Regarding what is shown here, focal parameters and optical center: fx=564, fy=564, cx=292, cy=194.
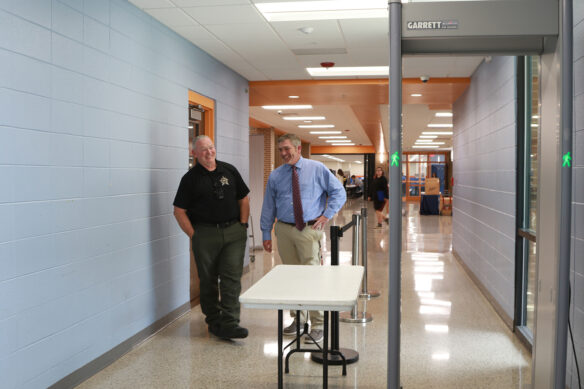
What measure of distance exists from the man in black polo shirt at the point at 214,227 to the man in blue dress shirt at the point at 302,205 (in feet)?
0.93

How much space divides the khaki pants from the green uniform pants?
1.10ft

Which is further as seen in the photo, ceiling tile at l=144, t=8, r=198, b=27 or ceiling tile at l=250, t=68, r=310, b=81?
ceiling tile at l=250, t=68, r=310, b=81

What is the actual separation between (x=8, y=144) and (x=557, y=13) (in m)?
2.60

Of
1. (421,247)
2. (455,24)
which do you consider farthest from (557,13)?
(421,247)

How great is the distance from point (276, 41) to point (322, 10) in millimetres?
997

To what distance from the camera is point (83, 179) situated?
3.50 metres

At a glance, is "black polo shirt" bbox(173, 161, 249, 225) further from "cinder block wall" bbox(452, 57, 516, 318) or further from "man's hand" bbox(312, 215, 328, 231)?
"cinder block wall" bbox(452, 57, 516, 318)

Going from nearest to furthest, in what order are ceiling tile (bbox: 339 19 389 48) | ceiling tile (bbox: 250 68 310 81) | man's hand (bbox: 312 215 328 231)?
man's hand (bbox: 312 215 328 231)
ceiling tile (bbox: 339 19 389 48)
ceiling tile (bbox: 250 68 310 81)

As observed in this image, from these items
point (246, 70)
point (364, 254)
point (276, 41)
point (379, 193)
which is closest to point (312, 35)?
point (276, 41)

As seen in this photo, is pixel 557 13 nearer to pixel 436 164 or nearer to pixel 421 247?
pixel 421 247

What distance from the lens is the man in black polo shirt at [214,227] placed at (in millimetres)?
4297

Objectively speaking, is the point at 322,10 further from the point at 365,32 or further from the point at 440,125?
the point at 440,125

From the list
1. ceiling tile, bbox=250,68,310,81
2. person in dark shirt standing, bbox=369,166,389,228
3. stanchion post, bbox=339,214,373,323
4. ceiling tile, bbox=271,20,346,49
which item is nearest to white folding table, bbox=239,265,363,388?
stanchion post, bbox=339,214,373,323

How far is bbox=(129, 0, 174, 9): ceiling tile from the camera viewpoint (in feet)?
13.6
